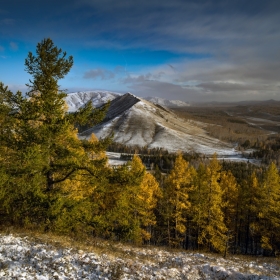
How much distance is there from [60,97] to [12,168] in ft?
15.7

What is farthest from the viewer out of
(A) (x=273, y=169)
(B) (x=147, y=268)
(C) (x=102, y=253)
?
(A) (x=273, y=169)

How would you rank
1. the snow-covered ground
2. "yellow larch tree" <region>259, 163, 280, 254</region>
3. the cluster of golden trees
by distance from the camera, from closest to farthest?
the snow-covered ground → the cluster of golden trees → "yellow larch tree" <region>259, 163, 280, 254</region>

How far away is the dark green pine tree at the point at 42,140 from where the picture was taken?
12.8m

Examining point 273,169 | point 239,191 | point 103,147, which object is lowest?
point 239,191

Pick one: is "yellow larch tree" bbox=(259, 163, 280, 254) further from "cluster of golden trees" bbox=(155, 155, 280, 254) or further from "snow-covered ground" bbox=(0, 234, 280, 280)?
"snow-covered ground" bbox=(0, 234, 280, 280)

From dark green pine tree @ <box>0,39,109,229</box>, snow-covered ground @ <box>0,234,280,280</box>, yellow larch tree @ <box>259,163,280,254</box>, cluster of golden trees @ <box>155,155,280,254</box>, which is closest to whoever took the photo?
snow-covered ground @ <box>0,234,280,280</box>

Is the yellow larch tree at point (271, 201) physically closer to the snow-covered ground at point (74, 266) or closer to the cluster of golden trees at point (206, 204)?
the cluster of golden trees at point (206, 204)

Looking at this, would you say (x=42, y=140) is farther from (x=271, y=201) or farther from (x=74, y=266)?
(x=271, y=201)

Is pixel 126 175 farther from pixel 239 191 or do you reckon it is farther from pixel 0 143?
pixel 239 191

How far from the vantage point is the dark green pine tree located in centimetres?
1279

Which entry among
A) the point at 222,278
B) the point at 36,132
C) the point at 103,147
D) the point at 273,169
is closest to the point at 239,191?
the point at 273,169

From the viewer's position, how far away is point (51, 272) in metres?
10.2

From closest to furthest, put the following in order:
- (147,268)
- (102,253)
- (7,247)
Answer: (7,247)
(147,268)
(102,253)

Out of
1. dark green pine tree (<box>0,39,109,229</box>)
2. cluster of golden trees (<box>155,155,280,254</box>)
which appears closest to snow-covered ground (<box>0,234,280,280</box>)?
dark green pine tree (<box>0,39,109,229</box>)
